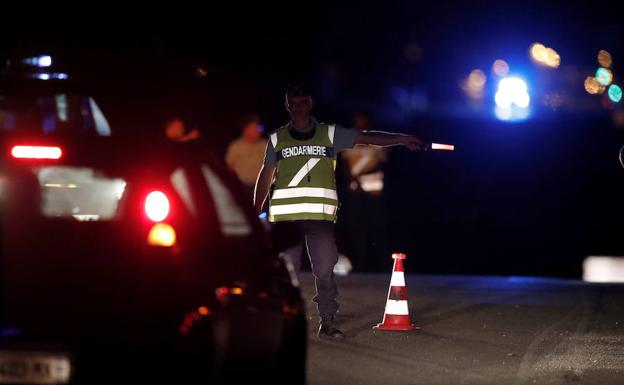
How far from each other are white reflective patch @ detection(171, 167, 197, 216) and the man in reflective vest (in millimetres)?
5456

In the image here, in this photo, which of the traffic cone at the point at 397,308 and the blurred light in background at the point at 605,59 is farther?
the blurred light in background at the point at 605,59

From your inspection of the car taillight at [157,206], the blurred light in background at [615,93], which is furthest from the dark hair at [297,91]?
the blurred light in background at [615,93]

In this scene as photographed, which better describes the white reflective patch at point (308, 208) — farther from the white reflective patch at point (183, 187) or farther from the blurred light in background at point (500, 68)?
the blurred light in background at point (500, 68)

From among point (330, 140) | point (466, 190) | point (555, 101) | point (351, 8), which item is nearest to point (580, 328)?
point (330, 140)

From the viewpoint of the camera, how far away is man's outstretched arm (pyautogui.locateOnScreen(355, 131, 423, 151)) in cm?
1069

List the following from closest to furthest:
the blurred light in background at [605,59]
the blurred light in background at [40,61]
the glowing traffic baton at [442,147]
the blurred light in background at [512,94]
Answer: the blurred light in background at [40,61], the glowing traffic baton at [442,147], the blurred light in background at [512,94], the blurred light in background at [605,59]

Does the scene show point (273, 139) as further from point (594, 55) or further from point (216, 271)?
point (594, 55)

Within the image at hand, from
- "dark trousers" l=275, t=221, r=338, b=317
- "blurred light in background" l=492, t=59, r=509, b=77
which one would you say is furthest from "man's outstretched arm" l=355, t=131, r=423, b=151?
"blurred light in background" l=492, t=59, r=509, b=77

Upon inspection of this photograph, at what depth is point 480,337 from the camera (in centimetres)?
1138

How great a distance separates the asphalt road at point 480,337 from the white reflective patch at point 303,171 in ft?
3.81

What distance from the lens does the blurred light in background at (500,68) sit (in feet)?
107

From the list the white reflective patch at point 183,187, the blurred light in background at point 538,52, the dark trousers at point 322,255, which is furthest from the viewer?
the blurred light in background at point 538,52

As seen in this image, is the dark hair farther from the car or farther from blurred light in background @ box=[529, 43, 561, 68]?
blurred light in background @ box=[529, 43, 561, 68]

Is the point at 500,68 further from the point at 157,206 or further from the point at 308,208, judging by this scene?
the point at 157,206
